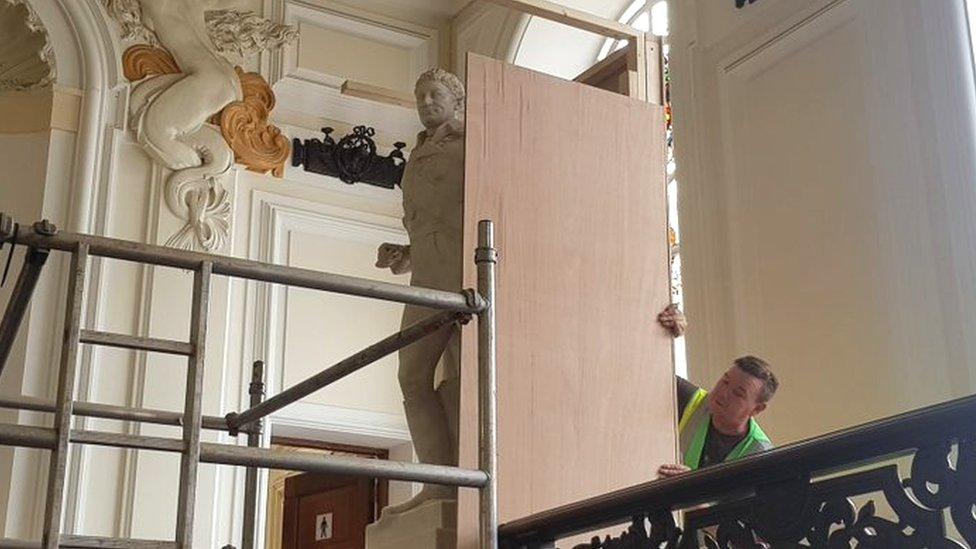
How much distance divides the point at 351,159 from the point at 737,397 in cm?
381

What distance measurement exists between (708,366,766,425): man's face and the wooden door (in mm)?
3525

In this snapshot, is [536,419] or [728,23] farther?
[728,23]

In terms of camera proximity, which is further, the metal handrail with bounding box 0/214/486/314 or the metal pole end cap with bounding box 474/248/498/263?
the metal pole end cap with bounding box 474/248/498/263

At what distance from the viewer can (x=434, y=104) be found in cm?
339

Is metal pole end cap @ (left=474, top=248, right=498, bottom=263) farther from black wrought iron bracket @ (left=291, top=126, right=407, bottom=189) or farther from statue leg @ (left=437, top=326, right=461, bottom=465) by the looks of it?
black wrought iron bracket @ (left=291, top=126, right=407, bottom=189)

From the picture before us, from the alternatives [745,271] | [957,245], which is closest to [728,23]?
[745,271]

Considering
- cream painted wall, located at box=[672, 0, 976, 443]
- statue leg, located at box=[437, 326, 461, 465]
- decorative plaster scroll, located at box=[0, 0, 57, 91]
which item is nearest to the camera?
statue leg, located at box=[437, 326, 461, 465]

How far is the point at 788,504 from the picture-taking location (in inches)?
60.2

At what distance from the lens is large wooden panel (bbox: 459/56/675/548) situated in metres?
2.82

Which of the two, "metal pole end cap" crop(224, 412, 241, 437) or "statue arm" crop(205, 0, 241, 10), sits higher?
"statue arm" crop(205, 0, 241, 10)

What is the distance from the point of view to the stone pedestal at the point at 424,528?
281 cm

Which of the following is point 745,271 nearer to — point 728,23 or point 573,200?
point 728,23

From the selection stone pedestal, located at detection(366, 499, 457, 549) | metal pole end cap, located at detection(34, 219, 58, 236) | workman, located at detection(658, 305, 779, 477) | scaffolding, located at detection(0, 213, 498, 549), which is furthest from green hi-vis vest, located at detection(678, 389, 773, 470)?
metal pole end cap, located at detection(34, 219, 58, 236)

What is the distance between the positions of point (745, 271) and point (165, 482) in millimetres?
2748
